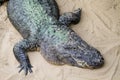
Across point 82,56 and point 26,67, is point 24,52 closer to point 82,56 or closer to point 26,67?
point 26,67

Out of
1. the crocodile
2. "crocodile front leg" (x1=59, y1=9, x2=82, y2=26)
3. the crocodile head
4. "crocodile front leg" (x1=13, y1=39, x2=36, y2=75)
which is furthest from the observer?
"crocodile front leg" (x1=59, y1=9, x2=82, y2=26)

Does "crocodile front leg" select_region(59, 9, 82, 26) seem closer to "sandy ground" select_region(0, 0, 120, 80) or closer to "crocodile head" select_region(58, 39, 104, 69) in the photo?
"sandy ground" select_region(0, 0, 120, 80)

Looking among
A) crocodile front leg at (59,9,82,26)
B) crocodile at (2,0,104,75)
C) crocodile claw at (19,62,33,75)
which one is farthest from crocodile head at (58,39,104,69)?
crocodile front leg at (59,9,82,26)

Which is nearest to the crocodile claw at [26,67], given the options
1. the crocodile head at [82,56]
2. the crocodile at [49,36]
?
the crocodile at [49,36]

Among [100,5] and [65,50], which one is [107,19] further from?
[65,50]

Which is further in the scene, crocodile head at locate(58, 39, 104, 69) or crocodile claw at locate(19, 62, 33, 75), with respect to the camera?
crocodile claw at locate(19, 62, 33, 75)

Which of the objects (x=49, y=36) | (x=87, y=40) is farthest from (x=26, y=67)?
(x=87, y=40)
